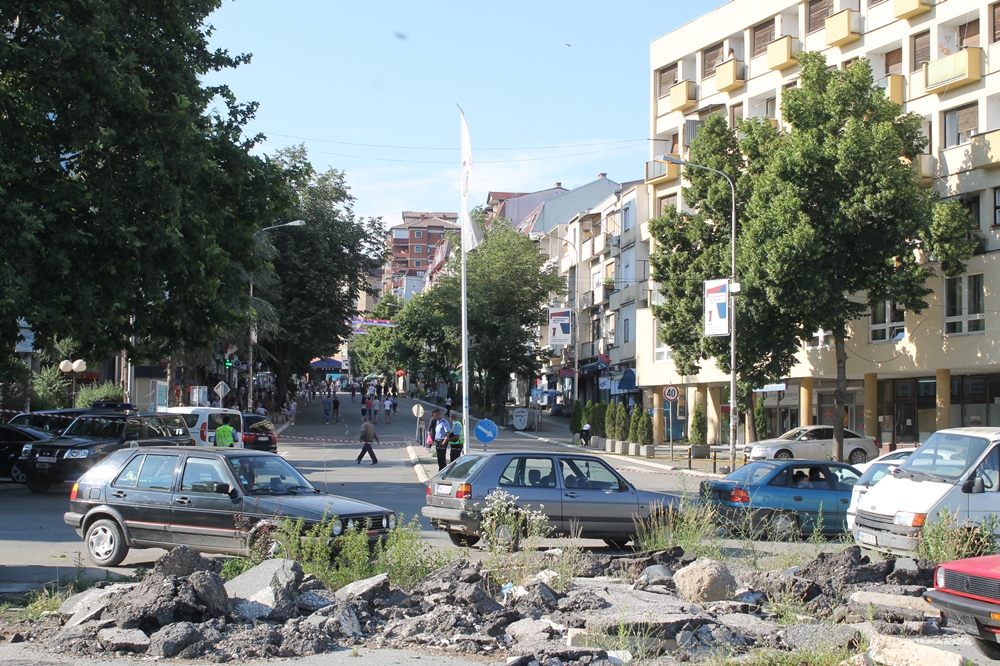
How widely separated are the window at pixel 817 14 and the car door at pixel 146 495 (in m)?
35.2

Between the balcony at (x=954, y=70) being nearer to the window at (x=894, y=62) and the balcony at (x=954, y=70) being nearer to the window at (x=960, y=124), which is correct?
the window at (x=960, y=124)

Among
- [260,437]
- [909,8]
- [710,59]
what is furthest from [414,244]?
[260,437]

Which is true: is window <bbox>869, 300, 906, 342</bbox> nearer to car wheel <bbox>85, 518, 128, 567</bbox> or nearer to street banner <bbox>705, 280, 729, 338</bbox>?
street banner <bbox>705, 280, 729, 338</bbox>

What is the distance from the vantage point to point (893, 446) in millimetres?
36719

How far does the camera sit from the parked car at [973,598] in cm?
760

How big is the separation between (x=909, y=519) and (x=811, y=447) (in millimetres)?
23398

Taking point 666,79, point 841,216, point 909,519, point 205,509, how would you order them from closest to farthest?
point 205,509, point 909,519, point 841,216, point 666,79

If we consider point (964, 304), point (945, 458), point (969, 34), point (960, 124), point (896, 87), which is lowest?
point (945, 458)

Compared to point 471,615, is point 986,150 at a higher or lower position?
higher

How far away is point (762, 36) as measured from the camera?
140 ft

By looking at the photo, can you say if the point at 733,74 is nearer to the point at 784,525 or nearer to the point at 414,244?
the point at 784,525

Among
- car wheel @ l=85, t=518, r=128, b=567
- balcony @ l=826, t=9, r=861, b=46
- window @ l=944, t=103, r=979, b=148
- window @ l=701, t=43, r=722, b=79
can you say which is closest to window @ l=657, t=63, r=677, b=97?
window @ l=701, t=43, r=722, b=79

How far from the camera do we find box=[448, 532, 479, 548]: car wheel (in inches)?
542

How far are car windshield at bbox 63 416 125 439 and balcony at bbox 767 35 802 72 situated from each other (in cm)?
3026
